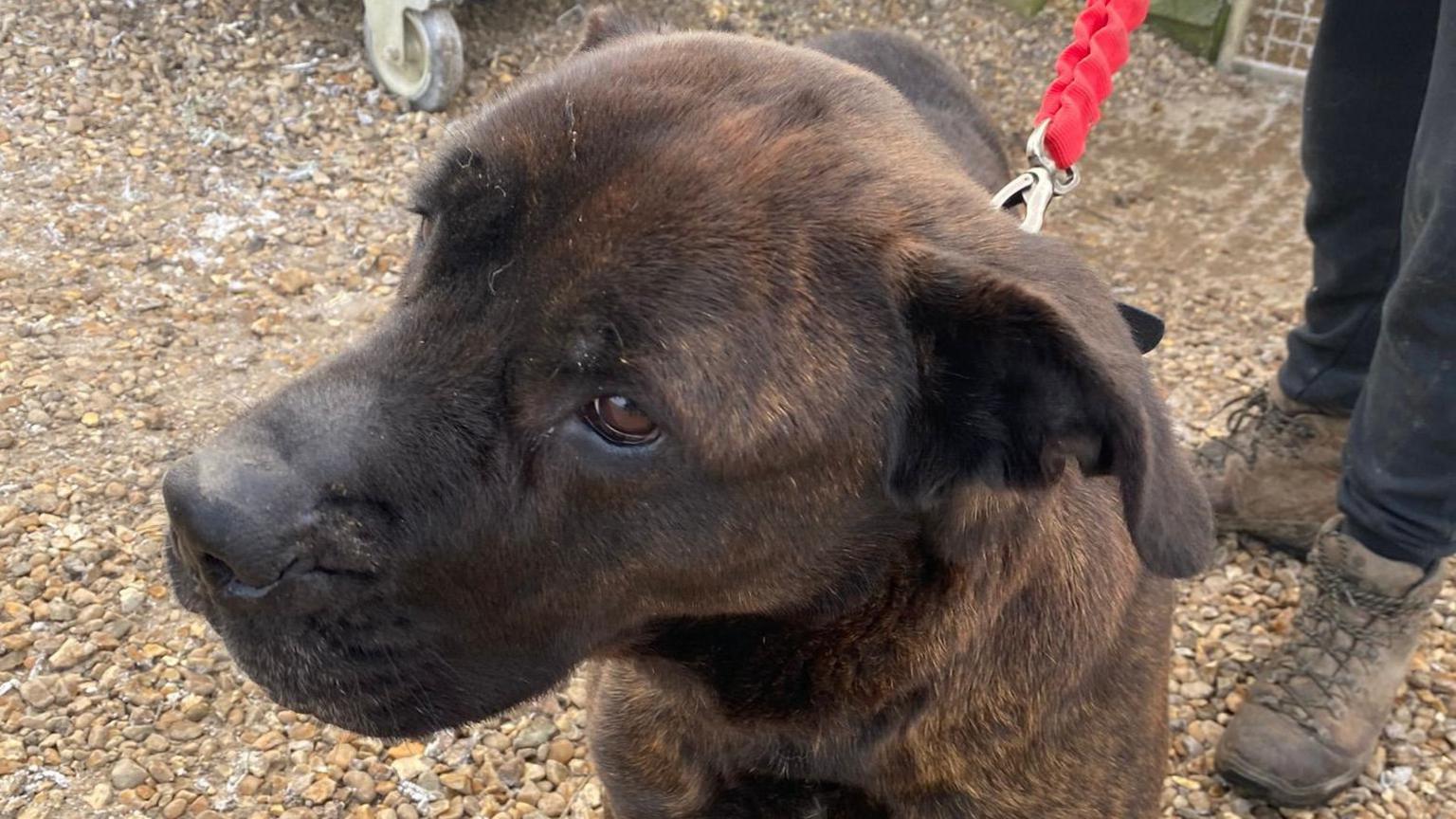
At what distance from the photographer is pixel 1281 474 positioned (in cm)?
408

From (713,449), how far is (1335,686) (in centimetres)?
242

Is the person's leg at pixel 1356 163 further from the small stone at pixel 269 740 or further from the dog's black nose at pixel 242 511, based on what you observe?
the small stone at pixel 269 740

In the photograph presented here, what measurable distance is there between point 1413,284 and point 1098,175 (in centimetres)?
377

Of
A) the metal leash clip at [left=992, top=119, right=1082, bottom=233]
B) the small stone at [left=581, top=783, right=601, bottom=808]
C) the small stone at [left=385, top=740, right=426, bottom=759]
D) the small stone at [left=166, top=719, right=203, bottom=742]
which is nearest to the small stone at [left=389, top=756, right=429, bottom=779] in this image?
the small stone at [left=385, top=740, right=426, bottom=759]

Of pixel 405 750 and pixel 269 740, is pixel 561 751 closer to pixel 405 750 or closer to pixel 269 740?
pixel 405 750

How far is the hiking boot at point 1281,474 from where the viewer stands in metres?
4.04

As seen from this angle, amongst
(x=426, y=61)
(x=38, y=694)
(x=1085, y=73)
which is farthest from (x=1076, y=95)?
(x=426, y=61)

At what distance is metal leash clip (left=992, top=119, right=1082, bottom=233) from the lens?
258 cm

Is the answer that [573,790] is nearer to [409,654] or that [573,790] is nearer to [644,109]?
[409,654]

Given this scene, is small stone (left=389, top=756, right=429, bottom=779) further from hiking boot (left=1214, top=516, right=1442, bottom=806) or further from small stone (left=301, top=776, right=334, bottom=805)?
hiking boot (left=1214, top=516, right=1442, bottom=806)

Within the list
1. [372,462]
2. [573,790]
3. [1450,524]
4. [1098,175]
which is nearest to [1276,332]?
[1098,175]

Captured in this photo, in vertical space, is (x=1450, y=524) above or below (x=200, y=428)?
above

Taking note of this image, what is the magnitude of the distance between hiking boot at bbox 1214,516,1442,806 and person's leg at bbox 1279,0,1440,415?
2.15 feet

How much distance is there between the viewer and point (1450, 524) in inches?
122
